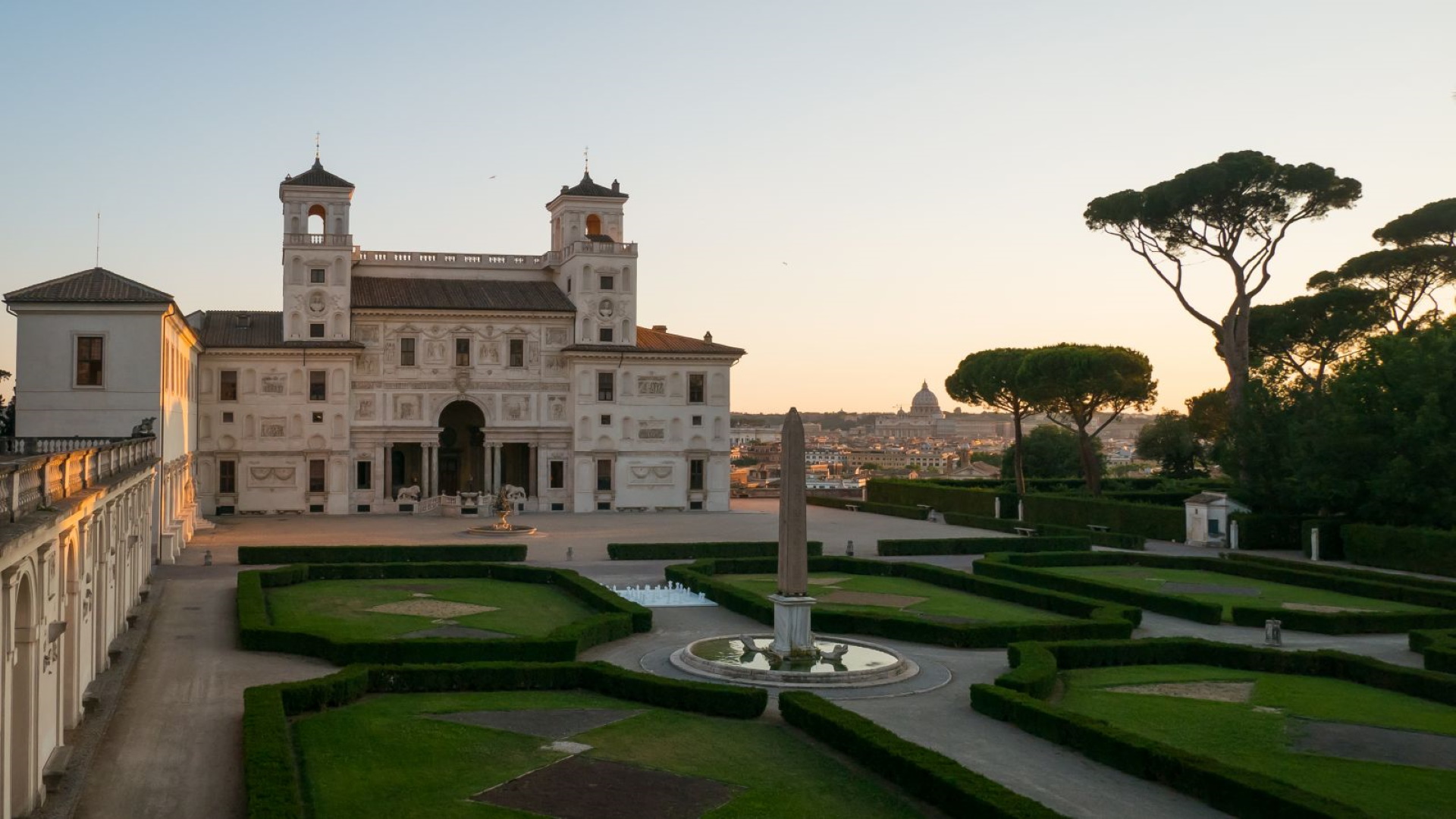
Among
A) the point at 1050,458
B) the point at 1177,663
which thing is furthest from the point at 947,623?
the point at 1050,458

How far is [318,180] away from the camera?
59.7m

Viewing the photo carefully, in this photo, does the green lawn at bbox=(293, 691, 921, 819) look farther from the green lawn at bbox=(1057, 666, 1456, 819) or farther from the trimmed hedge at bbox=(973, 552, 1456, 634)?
the trimmed hedge at bbox=(973, 552, 1456, 634)

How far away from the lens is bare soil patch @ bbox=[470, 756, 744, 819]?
13.9m

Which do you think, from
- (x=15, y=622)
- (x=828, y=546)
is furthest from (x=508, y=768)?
(x=828, y=546)

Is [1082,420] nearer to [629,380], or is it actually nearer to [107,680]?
[629,380]

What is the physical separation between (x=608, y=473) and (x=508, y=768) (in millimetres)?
45745

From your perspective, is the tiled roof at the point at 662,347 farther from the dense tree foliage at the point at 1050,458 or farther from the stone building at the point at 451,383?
the dense tree foliage at the point at 1050,458

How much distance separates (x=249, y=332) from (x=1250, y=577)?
4405 centimetres

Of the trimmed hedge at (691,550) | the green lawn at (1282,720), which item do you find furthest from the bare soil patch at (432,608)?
the green lawn at (1282,720)

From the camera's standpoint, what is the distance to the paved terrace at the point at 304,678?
1452 cm

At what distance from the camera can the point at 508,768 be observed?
15531mm

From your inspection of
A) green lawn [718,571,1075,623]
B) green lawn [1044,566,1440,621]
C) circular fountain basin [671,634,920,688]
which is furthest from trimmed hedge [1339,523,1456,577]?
circular fountain basin [671,634,920,688]

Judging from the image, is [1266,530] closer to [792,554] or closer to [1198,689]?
[1198,689]

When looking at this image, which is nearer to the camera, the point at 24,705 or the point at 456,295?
the point at 24,705
